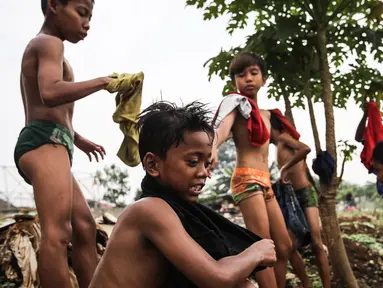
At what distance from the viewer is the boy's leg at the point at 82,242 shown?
279 centimetres

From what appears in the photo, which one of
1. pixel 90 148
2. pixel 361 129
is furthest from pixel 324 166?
pixel 90 148

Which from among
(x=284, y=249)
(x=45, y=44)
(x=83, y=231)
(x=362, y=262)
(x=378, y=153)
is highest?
(x=45, y=44)

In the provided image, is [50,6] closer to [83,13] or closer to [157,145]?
[83,13]

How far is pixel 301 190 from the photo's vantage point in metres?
5.16

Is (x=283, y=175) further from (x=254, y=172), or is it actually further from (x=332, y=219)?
(x=254, y=172)

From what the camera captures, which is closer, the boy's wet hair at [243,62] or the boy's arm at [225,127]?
the boy's arm at [225,127]

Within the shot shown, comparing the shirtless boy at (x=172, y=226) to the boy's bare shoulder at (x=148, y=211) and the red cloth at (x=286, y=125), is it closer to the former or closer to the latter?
the boy's bare shoulder at (x=148, y=211)

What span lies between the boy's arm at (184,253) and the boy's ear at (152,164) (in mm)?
161

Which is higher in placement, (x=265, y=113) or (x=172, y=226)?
(x=265, y=113)

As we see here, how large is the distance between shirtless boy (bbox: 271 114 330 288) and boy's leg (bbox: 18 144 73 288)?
2.33 meters

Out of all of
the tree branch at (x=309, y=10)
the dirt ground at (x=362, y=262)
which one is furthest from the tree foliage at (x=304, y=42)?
the dirt ground at (x=362, y=262)

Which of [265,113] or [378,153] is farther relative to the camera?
[378,153]

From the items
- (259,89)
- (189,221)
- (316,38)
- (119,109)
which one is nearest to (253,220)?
(259,89)

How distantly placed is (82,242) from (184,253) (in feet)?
4.05
